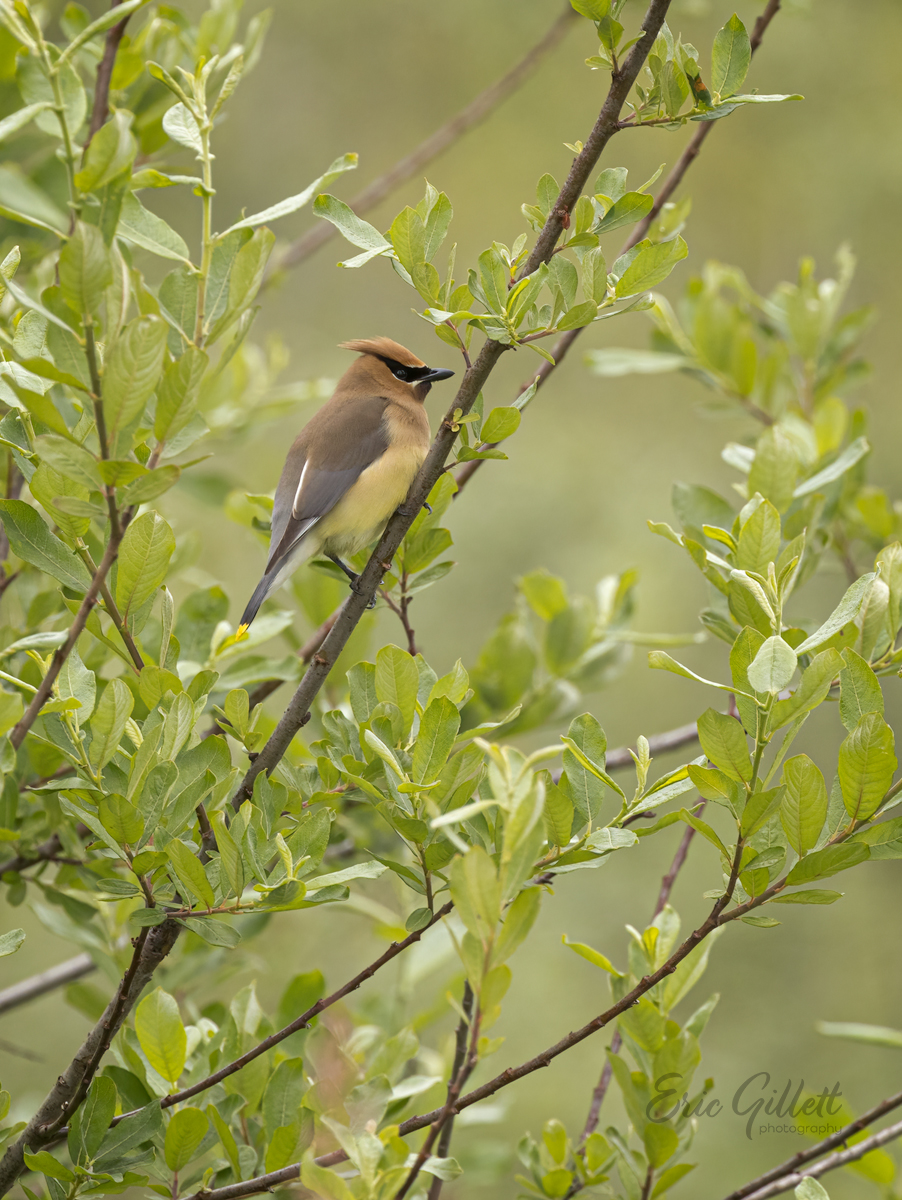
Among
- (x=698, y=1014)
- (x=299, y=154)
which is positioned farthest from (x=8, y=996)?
(x=299, y=154)

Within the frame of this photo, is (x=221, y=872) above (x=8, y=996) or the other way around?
above

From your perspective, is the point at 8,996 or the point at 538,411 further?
the point at 538,411

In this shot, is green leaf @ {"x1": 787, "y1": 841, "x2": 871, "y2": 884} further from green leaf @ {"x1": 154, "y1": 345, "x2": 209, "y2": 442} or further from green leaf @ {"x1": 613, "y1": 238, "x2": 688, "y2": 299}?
green leaf @ {"x1": 154, "y1": 345, "x2": 209, "y2": 442}

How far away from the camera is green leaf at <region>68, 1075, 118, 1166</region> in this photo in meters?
1.56

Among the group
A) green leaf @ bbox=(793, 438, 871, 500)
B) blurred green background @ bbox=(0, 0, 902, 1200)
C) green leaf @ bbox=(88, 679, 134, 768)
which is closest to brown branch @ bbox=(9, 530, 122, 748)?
green leaf @ bbox=(88, 679, 134, 768)

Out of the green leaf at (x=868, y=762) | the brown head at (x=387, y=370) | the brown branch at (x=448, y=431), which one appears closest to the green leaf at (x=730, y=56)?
the brown branch at (x=448, y=431)

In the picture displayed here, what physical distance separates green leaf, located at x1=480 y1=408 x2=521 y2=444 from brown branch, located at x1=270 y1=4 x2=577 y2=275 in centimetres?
132

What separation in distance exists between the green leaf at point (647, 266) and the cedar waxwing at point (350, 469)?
1536 millimetres

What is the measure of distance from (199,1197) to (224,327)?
3.74 feet

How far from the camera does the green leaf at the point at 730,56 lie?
1598mm

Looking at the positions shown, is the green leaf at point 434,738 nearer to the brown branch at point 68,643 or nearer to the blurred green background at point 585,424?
the brown branch at point 68,643

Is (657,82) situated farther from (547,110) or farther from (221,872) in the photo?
(547,110)

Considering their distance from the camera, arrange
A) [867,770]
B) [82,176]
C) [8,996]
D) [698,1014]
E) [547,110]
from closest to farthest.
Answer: [82,176] → [867,770] → [698,1014] → [8,996] → [547,110]

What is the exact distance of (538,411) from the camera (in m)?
9.35
